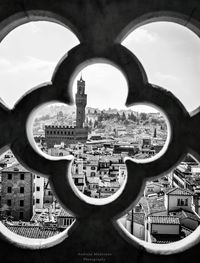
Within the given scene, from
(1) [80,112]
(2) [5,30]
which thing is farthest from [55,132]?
(2) [5,30]

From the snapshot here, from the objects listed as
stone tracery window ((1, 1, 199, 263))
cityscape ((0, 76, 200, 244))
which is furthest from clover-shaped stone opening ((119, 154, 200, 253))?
stone tracery window ((1, 1, 199, 263))

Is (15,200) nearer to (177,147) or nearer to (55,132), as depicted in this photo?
(177,147)

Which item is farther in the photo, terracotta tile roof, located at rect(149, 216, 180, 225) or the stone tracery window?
terracotta tile roof, located at rect(149, 216, 180, 225)

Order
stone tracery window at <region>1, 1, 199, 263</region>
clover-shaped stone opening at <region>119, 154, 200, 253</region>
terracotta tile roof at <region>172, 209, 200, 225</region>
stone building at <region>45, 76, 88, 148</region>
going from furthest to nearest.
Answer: stone building at <region>45, 76, 88, 148</region>, terracotta tile roof at <region>172, 209, 200, 225</region>, clover-shaped stone opening at <region>119, 154, 200, 253</region>, stone tracery window at <region>1, 1, 199, 263</region>

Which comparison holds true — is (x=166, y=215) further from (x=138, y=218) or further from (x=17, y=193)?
(x=17, y=193)

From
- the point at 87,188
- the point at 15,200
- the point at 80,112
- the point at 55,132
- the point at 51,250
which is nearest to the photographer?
the point at 51,250

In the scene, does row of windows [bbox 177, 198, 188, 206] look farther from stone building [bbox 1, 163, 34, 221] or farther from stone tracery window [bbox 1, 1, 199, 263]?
stone tracery window [bbox 1, 1, 199, 263]

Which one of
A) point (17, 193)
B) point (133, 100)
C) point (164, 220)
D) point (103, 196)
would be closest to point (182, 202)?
point (164, 220)

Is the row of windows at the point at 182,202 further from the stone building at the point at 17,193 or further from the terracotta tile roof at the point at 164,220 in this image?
the stone building at the point at 17,193
